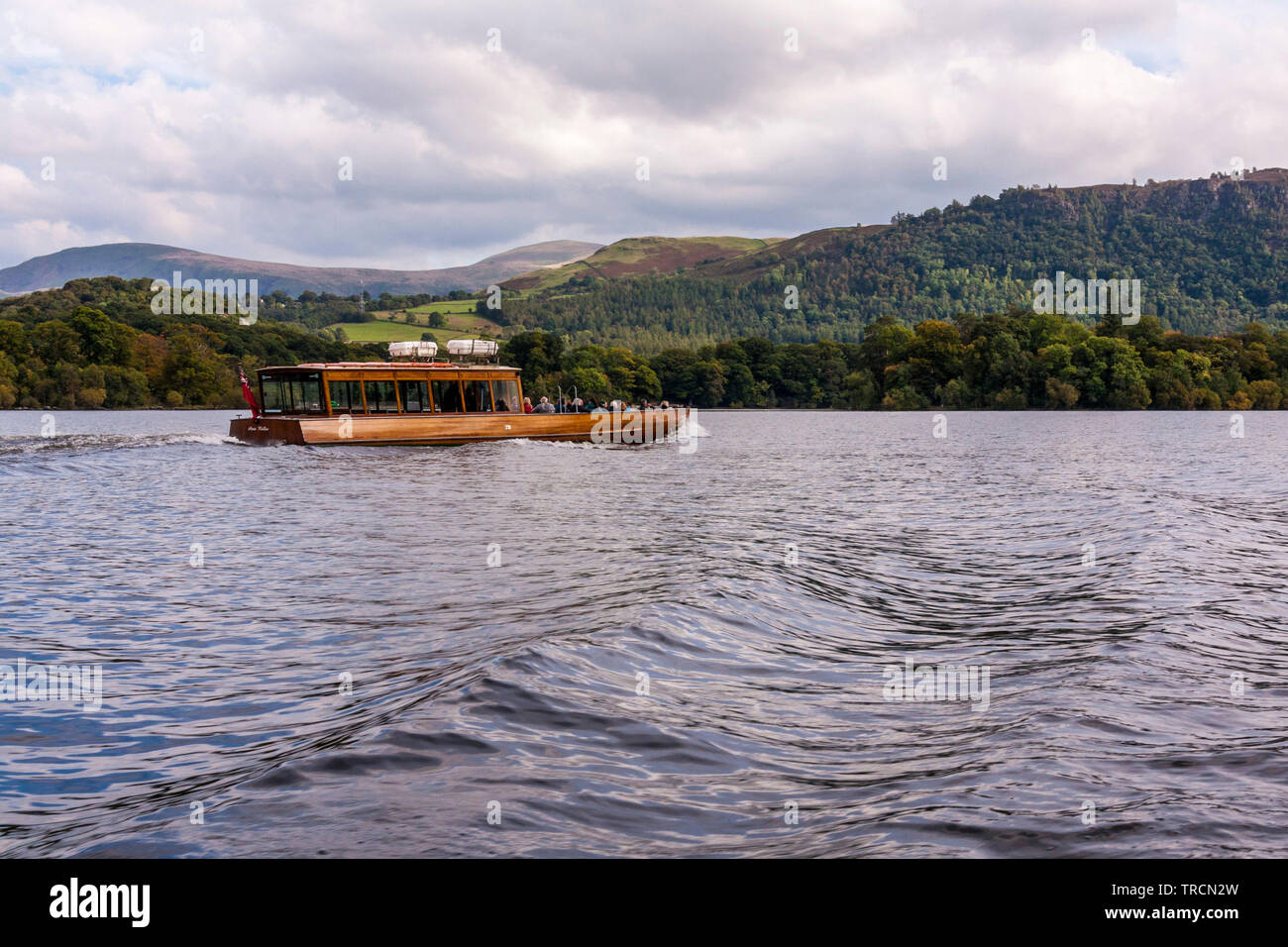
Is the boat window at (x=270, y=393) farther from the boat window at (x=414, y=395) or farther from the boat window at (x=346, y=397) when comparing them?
the boat window at (x=414, y=395)

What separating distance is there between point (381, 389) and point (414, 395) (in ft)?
7.01

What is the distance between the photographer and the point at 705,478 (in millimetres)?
42656

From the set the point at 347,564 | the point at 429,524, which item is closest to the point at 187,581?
the point at 347,564

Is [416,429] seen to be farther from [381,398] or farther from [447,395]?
[447,395]

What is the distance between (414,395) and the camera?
59281 millimetres

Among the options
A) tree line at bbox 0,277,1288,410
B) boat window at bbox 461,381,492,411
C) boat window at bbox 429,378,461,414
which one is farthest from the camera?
tree line at bbox 0,277,1288,410

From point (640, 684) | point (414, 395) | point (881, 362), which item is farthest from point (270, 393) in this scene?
point (881, 362)

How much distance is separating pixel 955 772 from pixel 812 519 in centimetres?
1978

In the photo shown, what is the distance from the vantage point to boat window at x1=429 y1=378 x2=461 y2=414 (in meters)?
60.2

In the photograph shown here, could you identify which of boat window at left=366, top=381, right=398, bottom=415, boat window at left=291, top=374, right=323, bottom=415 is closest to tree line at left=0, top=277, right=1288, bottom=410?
boat window at left=366, top=381, right=398, bottom=415

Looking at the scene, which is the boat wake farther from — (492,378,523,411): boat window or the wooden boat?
(492,378,523,411): boat window

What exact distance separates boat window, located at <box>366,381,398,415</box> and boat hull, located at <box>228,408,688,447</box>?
1.27 meters

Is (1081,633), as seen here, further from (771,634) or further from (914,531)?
(914,531)

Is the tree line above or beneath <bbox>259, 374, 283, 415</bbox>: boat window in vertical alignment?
above
